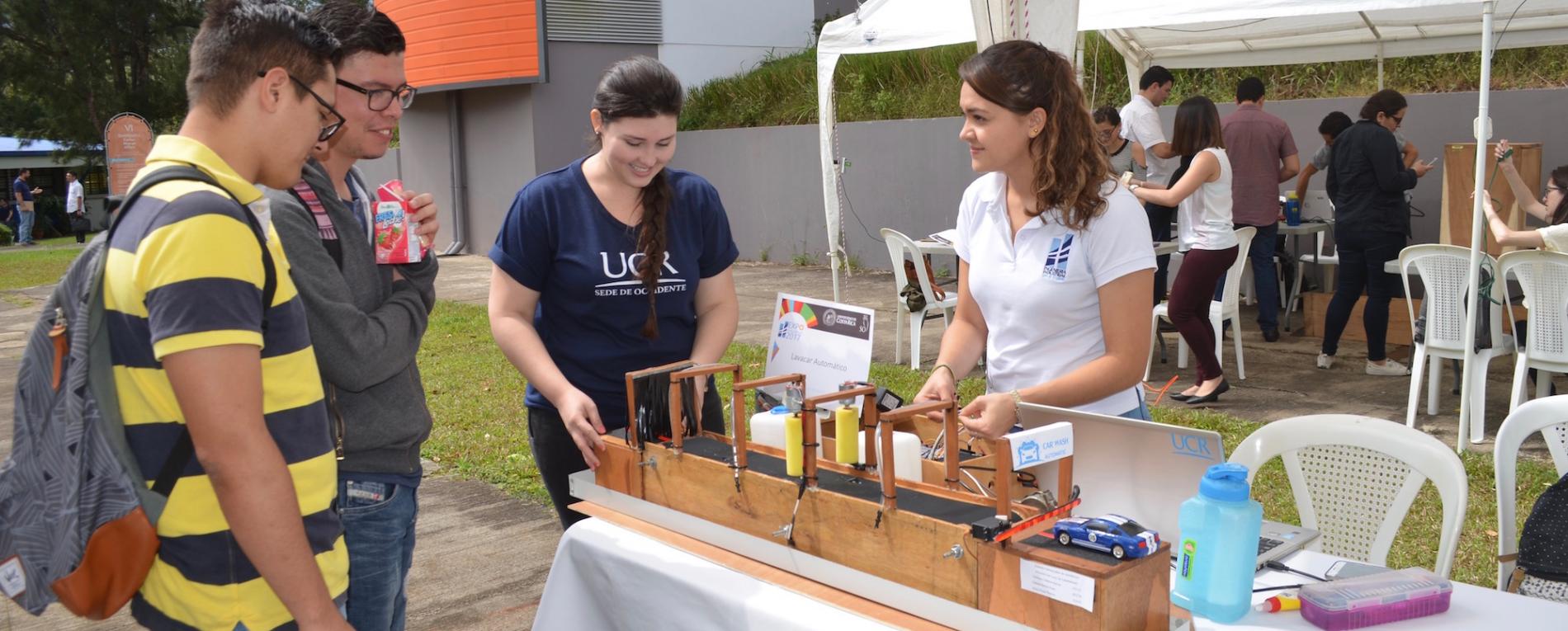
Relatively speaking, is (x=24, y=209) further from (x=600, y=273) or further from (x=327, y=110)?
(x=327, y=110)

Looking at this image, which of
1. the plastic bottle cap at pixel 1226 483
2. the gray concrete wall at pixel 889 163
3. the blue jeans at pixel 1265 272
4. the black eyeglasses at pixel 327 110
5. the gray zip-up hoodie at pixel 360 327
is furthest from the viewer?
the gray concrete wall at pixel 889 163

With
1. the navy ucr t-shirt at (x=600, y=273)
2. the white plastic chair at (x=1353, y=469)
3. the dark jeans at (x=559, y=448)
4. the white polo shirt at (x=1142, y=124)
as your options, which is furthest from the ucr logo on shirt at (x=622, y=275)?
the white polo shirt at (x=1142, y=124)

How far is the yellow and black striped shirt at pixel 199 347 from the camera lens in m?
1.32

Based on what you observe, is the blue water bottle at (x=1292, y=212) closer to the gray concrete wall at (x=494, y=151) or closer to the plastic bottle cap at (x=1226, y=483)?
the plastic bottle cap at (x=1226, y=483)

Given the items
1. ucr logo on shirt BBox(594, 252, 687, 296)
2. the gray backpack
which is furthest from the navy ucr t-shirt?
the gray backpack

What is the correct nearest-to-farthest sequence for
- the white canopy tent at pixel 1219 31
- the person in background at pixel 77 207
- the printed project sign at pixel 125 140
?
the white canopy tent at pixel 1219 31 < the printed project sign at pixel 125 140 < the person in background at pixel 77 207

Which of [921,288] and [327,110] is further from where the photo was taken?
[921,288]

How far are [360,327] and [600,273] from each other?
744 millimetres

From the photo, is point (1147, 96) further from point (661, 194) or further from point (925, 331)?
point (661, 194)

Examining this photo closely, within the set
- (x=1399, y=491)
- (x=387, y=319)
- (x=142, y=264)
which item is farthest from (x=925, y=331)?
(x=142, y=264)

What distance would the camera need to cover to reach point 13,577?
4.67ft

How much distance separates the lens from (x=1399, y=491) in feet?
8.45

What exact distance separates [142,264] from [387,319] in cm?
56

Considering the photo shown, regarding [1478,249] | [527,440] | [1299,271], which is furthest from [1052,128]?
[1299,271]
